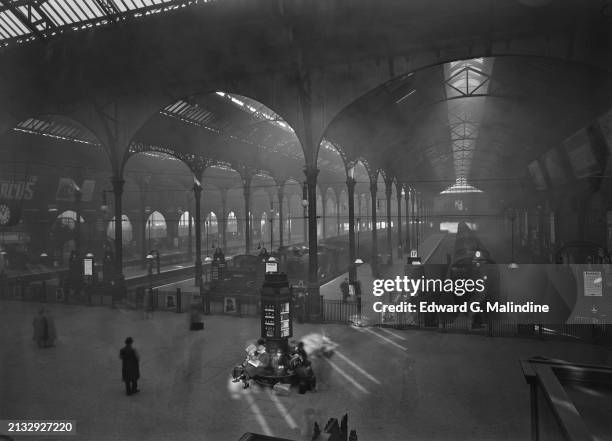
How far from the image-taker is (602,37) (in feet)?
42.6

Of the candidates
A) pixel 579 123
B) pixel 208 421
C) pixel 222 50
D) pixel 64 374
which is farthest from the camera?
pixel 579 123

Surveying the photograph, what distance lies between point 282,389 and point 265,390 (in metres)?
0.60

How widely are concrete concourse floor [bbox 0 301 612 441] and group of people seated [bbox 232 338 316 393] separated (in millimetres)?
342

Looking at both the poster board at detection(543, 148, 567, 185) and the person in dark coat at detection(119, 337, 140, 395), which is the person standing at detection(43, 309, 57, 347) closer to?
the person in dark coat at detection(119, 337, 140, 395)

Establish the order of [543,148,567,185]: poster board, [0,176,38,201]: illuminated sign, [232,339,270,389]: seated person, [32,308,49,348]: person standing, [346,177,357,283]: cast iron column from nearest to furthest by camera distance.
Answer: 1. [232,339,270,389]: seated person
2. [32,308,49,348]: person standing
3. [346,177,357,283]: cast iron column
4. [543,148,567,185]: poster board
5. [0,176,38,201]: illuminated sign

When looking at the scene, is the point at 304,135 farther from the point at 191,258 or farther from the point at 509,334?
the point at 191,258

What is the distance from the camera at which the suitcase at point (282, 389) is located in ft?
32.9

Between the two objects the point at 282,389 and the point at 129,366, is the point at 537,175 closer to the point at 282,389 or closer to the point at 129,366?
the point at 282,389

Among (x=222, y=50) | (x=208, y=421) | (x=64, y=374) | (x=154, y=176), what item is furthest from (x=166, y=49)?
(x=154, y=176)

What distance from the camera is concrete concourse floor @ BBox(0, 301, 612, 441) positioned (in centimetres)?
841

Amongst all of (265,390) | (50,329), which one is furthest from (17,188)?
(265,390)

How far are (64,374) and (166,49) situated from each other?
1271 cm

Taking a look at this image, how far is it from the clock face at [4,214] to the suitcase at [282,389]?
1989 cm

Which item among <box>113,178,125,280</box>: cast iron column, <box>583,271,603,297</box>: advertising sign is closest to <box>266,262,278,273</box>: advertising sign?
<box>113,178,125,280</box>: cast iron column
